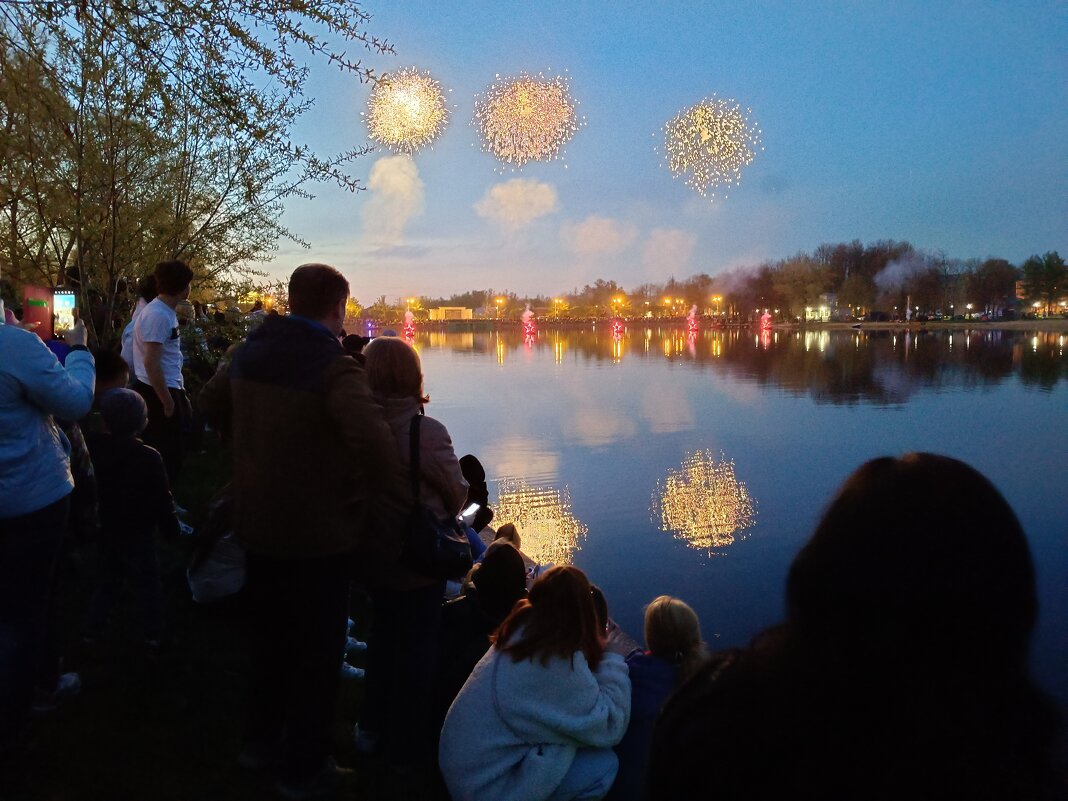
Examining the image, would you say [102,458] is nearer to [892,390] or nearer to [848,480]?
[848,480]

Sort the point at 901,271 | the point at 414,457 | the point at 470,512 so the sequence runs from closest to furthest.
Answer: the point at 414,457 → the point at 470,512 → the point at 901,271

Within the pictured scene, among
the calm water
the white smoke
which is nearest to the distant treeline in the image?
the white smoke

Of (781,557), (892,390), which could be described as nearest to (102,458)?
(781,557)

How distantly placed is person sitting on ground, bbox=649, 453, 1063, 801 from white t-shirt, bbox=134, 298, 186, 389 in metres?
5.82

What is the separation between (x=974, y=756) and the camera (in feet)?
4.42

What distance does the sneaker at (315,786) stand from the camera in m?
3.51

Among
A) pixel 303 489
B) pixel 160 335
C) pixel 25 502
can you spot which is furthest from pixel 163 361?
pixel 303 489

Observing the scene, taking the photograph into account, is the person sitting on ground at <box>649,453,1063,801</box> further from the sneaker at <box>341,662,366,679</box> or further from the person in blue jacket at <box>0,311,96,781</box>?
the sneaker at <box>341,662,366,679</box>

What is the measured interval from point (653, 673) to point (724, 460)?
9.84 metres

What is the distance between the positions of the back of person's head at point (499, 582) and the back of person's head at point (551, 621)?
1113mm

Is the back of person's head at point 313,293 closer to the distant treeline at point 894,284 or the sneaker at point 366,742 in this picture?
the sneaker at point 366,742

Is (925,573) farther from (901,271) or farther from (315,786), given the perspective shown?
(901,271)

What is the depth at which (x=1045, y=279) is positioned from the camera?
120250 millimetres

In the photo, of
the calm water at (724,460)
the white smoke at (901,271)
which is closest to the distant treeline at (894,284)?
the white smoke at (901,271)
